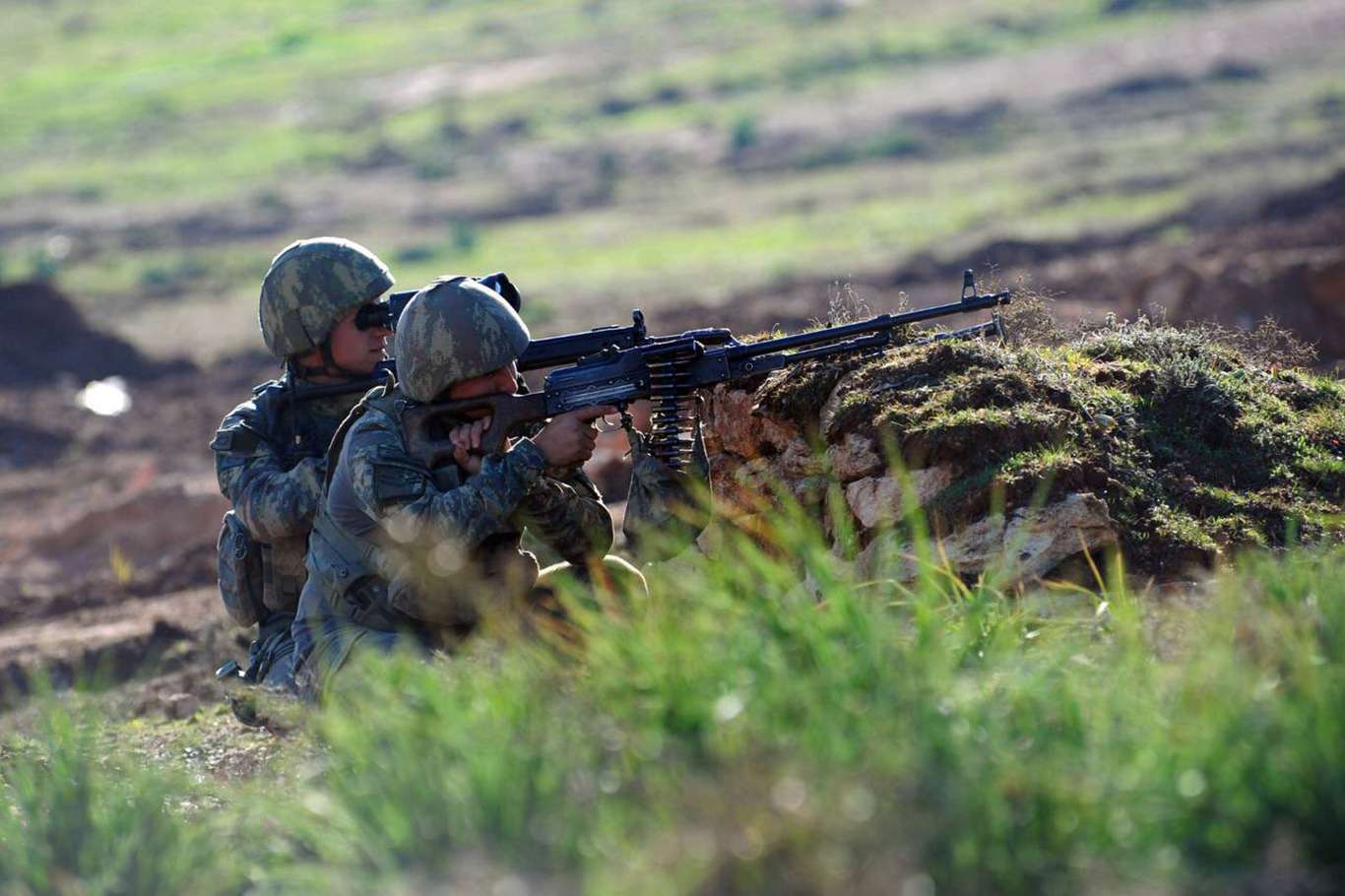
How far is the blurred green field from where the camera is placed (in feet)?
91.6

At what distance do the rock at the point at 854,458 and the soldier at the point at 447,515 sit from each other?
2.94ft

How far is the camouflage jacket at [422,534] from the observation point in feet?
20.1

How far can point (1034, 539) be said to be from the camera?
636 centimetres

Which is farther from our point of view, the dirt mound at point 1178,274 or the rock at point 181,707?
the dirt mound at point 1178,274

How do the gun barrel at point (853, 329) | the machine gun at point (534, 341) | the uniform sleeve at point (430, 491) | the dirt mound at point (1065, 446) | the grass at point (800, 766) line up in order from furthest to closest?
the machine gun at point (534, 341)
the gun barrel at point (853, 329)
the dirt mound at point (1065, 446)
the uniform sleeve at point (430, 491)
the grass at point (800, 766)

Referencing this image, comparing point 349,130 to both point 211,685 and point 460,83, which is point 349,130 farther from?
point 211,685

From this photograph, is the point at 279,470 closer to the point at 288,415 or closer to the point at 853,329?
the point at 288,415

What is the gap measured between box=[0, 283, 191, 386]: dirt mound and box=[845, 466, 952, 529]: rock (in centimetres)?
1837

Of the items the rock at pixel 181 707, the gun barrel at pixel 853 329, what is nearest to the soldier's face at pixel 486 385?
the gun barrel at pixel 853 329

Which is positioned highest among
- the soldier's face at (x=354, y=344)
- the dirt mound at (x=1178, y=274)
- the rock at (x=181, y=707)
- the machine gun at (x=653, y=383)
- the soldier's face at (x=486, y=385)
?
the soldier's face at (x=354, y=344)

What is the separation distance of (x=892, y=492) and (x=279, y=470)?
2576 millimetres

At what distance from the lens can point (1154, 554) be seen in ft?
20.9

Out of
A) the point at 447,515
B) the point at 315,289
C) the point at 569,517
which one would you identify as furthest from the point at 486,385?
the point at 315,289

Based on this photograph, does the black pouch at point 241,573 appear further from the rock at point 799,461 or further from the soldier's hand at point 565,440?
the rock at point 799,461
